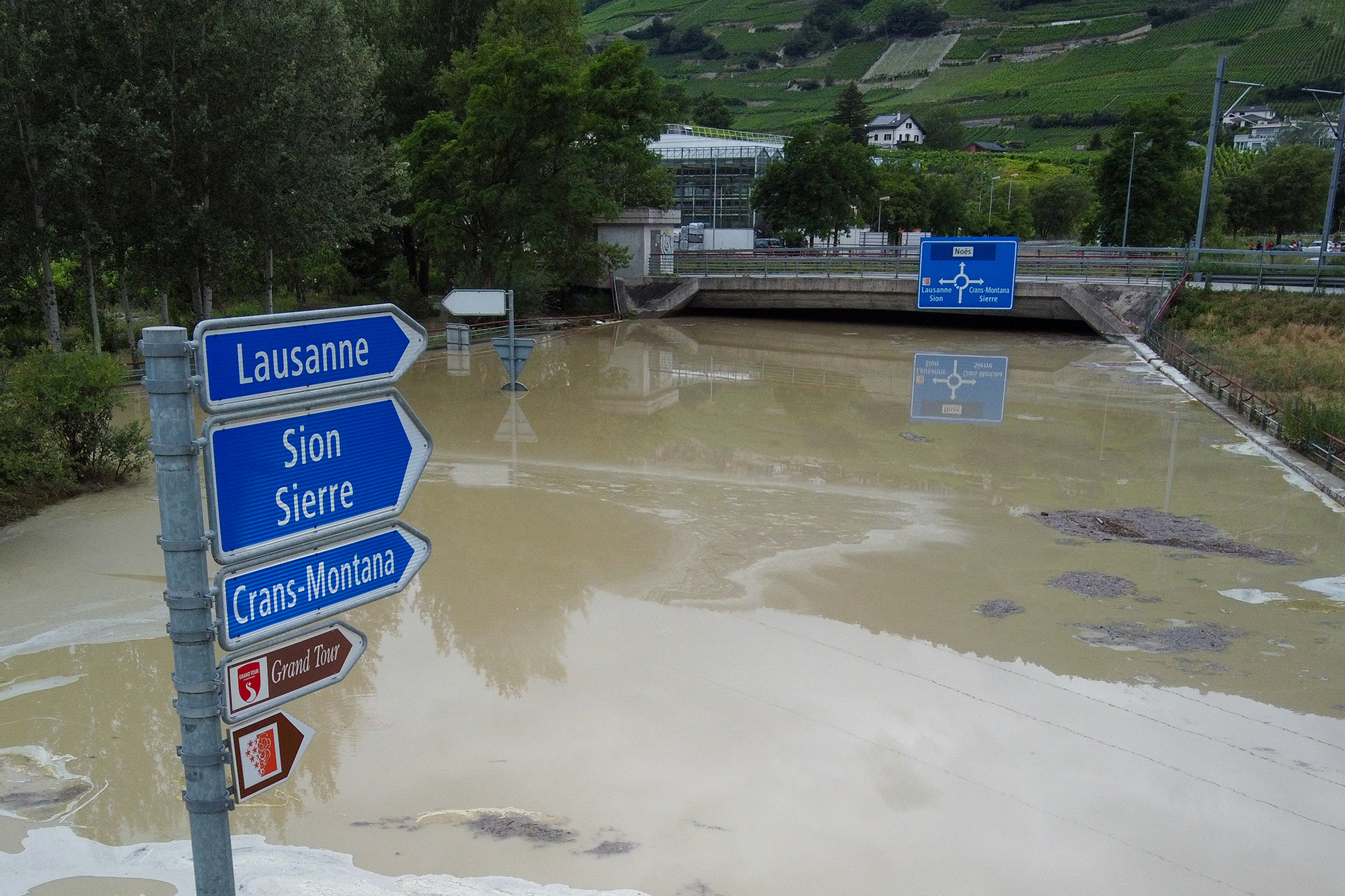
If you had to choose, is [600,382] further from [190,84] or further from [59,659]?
[59,659]

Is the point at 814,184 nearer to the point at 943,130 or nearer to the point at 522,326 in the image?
the point at 522,326

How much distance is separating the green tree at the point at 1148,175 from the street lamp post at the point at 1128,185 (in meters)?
0.13

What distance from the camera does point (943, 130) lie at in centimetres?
13038

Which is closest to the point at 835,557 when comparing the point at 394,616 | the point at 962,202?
the point at 394,616

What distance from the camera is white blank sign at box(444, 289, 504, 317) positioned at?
70.9ft

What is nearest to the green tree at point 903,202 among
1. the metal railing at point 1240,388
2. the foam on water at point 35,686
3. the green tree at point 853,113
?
the metal railing at point 1240,388

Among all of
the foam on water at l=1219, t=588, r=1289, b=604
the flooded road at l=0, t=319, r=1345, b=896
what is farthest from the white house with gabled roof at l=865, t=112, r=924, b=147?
the foam on water at l=1219, t=588, r=1289, b=604

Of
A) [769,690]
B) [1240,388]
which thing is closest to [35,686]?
[769,690]

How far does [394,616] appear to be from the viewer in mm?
11133

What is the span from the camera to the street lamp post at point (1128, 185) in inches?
1966

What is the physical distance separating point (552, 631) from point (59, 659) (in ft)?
14.9

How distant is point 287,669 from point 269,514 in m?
0.52

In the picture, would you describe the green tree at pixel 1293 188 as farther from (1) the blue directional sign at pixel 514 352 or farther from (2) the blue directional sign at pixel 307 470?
(2) the blue directional sign at pixel 307 470

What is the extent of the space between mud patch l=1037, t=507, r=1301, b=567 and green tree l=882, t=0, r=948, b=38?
198 m
